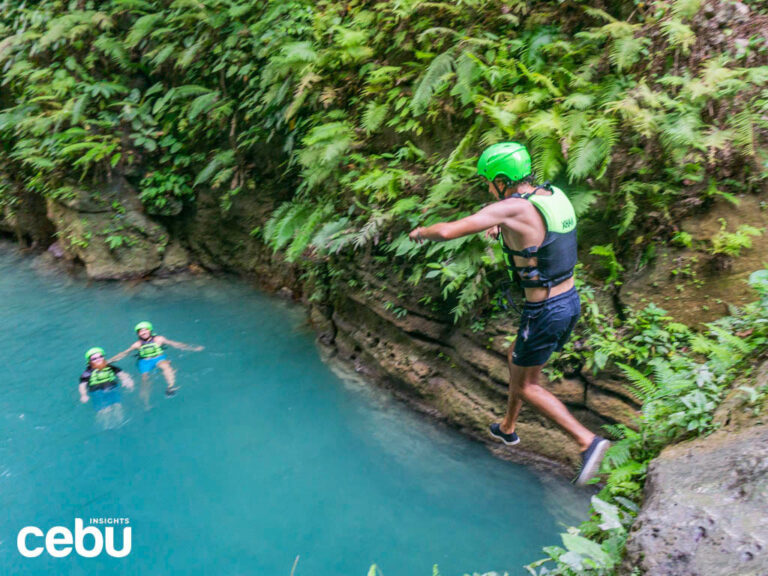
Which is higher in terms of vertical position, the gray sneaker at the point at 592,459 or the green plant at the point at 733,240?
the green plant at the point at 733,240

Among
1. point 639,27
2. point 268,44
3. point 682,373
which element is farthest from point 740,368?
point 268,44

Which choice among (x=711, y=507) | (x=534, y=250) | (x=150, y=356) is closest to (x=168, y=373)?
(x=150, y=356)

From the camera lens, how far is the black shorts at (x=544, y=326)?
154 inches

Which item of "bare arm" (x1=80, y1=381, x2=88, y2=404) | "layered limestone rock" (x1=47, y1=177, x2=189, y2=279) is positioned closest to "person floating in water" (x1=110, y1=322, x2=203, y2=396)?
"bare arm" (x1=80, y1=381, x2=88, y2=404)

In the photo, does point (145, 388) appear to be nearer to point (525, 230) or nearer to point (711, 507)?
point (525, 230)

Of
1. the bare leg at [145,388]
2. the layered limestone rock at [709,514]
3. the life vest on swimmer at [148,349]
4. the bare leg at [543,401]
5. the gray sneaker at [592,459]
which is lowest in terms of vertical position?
the bare leg at [145,388]

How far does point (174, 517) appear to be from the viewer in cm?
539

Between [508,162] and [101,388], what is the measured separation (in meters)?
6.00

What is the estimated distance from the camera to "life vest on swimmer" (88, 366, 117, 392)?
6805 mm

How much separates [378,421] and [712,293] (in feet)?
12.7

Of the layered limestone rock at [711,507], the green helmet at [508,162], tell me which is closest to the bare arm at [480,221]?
the green helmet at [508,162]

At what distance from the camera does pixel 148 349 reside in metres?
7.23

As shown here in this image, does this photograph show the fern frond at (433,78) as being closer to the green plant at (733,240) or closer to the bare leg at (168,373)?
the green plant at (733,240)

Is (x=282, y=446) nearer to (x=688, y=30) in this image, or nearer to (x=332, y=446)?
(x=332, y=446)
